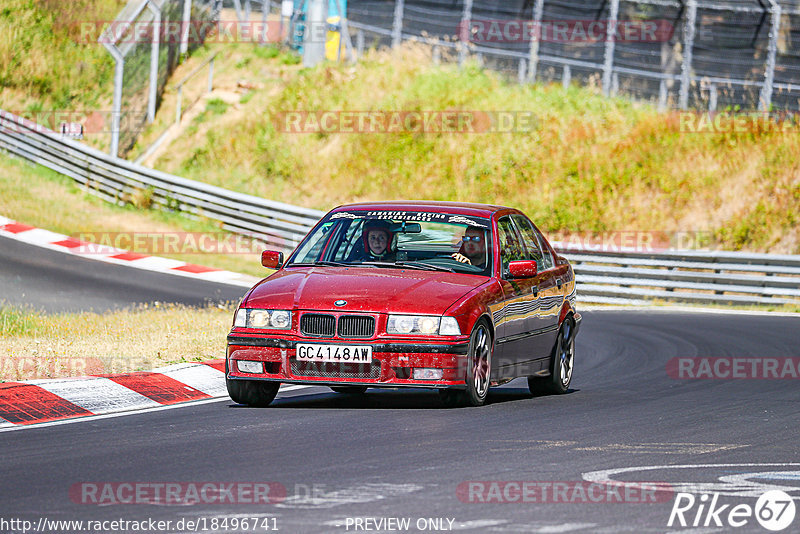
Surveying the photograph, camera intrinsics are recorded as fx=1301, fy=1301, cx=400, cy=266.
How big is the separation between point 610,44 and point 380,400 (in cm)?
2057

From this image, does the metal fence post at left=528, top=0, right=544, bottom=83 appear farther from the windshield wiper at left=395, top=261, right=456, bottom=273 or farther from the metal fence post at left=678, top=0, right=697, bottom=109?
the windshield wiper at left=395, top=261, right=456, bottom=273

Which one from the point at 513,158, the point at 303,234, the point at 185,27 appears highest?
the point at 185,27

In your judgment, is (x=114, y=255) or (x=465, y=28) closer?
(x=114, y=255)

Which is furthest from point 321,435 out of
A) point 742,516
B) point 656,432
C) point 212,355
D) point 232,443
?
point 212,355

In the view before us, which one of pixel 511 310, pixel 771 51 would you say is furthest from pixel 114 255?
pixel 511 310

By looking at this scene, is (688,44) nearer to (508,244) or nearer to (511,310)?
(508,244)

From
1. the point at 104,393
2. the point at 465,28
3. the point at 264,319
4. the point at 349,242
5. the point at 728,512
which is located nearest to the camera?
the point at 728,512

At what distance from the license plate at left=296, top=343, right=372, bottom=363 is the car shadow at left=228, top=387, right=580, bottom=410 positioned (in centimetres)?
70

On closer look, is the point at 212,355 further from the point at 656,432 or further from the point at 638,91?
the point at 638,91

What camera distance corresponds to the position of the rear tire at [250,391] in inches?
375

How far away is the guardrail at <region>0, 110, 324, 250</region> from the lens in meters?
26.8

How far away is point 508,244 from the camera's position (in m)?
10.7

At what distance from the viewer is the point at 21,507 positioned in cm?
586

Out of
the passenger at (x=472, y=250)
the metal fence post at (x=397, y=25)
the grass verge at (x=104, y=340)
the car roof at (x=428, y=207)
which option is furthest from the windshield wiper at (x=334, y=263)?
the metal fence post at (x=397, y=25)
